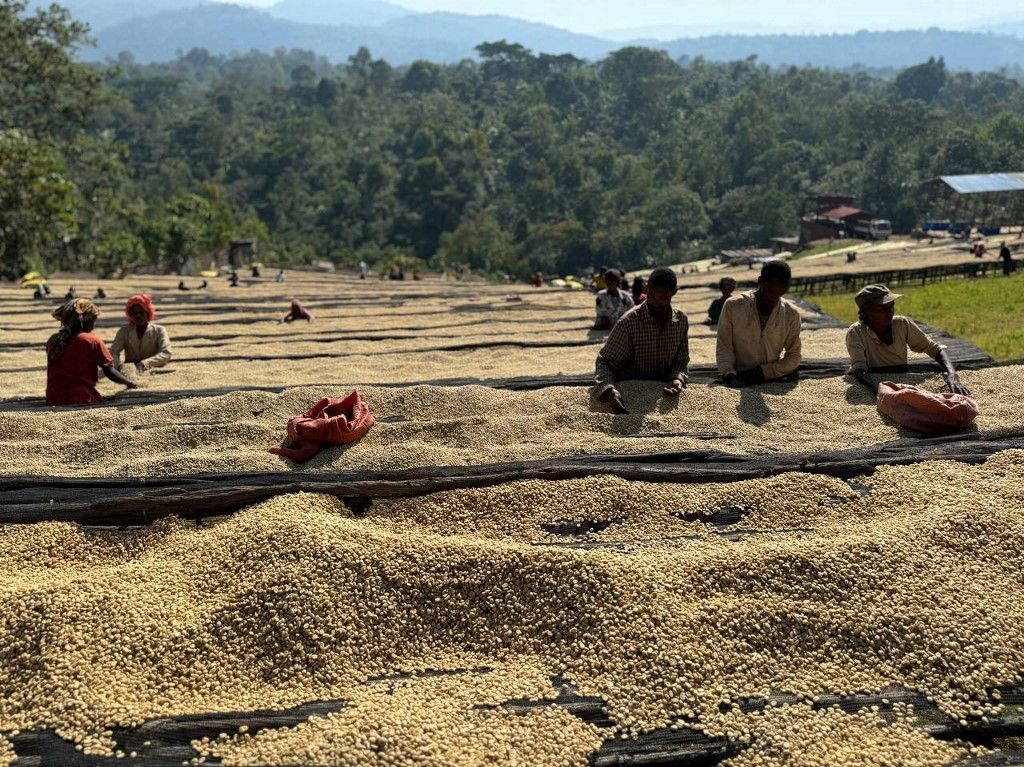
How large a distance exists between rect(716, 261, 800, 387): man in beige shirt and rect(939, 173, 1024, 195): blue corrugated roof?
1329 inches

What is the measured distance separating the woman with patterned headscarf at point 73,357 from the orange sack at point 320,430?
6.66 feet

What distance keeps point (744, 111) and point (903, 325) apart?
7440cm

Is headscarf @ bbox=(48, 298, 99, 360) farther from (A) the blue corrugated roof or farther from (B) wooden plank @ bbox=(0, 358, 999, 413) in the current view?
(A) the blue corrugated roof

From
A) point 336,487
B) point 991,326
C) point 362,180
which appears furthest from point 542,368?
point 362,180

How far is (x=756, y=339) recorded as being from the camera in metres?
6.13

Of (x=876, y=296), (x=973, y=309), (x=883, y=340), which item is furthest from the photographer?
(x=973, y=309)

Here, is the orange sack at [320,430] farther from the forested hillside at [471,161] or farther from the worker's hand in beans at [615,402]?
the forested hillside at [471,161]

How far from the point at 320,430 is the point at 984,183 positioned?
38.1 metres

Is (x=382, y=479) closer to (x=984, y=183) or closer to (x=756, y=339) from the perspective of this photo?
(x=756, y=339)

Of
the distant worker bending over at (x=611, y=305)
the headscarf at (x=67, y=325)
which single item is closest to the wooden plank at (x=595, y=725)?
the headscarf at (x=67, y=325)

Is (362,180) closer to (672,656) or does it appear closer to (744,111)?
(744,111)

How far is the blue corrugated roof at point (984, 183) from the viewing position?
3484 cm

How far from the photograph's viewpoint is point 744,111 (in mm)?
74375

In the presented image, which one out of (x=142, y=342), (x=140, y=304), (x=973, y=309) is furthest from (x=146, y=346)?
(x=973, y=309)
